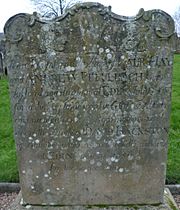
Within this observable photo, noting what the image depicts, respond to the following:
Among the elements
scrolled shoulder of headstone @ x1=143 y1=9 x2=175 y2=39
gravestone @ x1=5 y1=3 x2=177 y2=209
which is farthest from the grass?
scrolled shoulder of headstone @ x1=143 y1=9 x2=175 y2=39

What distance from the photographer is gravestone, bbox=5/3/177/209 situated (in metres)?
3.68

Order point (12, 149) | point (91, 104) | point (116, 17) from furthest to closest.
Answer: point (12, 149) < point (91, 104) < point (116, 17)

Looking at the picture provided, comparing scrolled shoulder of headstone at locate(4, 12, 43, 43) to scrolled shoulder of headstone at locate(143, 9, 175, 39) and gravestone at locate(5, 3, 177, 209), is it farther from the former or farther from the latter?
scrolled shoulder of headstone at locate(143, 9, 175, 39)

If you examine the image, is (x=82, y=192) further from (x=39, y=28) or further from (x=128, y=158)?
(x=39, y=28)

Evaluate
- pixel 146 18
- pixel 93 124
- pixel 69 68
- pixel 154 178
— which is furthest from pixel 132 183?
pixel 146 18

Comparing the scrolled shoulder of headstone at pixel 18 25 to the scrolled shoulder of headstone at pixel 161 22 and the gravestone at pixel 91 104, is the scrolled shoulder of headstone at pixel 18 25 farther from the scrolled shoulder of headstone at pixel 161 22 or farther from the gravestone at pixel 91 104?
the scrolled shoulder of headstone at pixel 161 22

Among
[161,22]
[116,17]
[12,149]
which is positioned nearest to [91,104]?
[116,17]

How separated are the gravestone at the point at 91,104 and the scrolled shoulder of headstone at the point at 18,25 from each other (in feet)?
0.03

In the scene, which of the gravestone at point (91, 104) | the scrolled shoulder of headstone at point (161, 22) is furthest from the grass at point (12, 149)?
the scrolled shoulder of headstone at point (161, 22)

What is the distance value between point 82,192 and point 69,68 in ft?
4.86

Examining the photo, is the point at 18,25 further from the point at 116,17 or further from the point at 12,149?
the point at 12,149

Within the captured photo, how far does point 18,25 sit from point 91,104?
1155 millimetres

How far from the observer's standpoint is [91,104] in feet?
12.8

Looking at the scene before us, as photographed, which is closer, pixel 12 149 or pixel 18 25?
pixel 18 25
